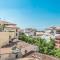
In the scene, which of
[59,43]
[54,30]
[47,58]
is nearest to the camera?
[47,58]

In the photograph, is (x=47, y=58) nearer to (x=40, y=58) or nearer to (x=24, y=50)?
(x=40, y=58)

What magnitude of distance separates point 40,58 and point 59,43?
4398 millimetres

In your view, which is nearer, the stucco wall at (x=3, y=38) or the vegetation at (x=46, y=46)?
the stucco wall at (x=3, y=38)

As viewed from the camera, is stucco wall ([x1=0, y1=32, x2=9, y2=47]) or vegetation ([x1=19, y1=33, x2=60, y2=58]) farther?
vegetation ([x1=19, y1=33, x2=60, y2=58])

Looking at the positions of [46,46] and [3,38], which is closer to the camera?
[3,38]

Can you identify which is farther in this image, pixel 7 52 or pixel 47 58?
pixel 7 52

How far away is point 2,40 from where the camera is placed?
Answer: 9055 mm

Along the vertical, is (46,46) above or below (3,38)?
below

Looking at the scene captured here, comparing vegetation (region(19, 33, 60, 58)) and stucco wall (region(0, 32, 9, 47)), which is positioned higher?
stucco wall (region(0, 32, 9, 47))

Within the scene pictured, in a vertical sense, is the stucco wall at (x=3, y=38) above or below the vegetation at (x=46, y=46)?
above

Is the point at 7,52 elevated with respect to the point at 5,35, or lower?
lower

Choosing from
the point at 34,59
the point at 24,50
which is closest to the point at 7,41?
the point at 24,50

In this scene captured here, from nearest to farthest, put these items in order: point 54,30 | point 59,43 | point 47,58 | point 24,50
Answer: point 47,58 < point 24,50 < point 59,43 < point 54,30

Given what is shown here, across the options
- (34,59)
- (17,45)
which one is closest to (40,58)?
(34,59)
